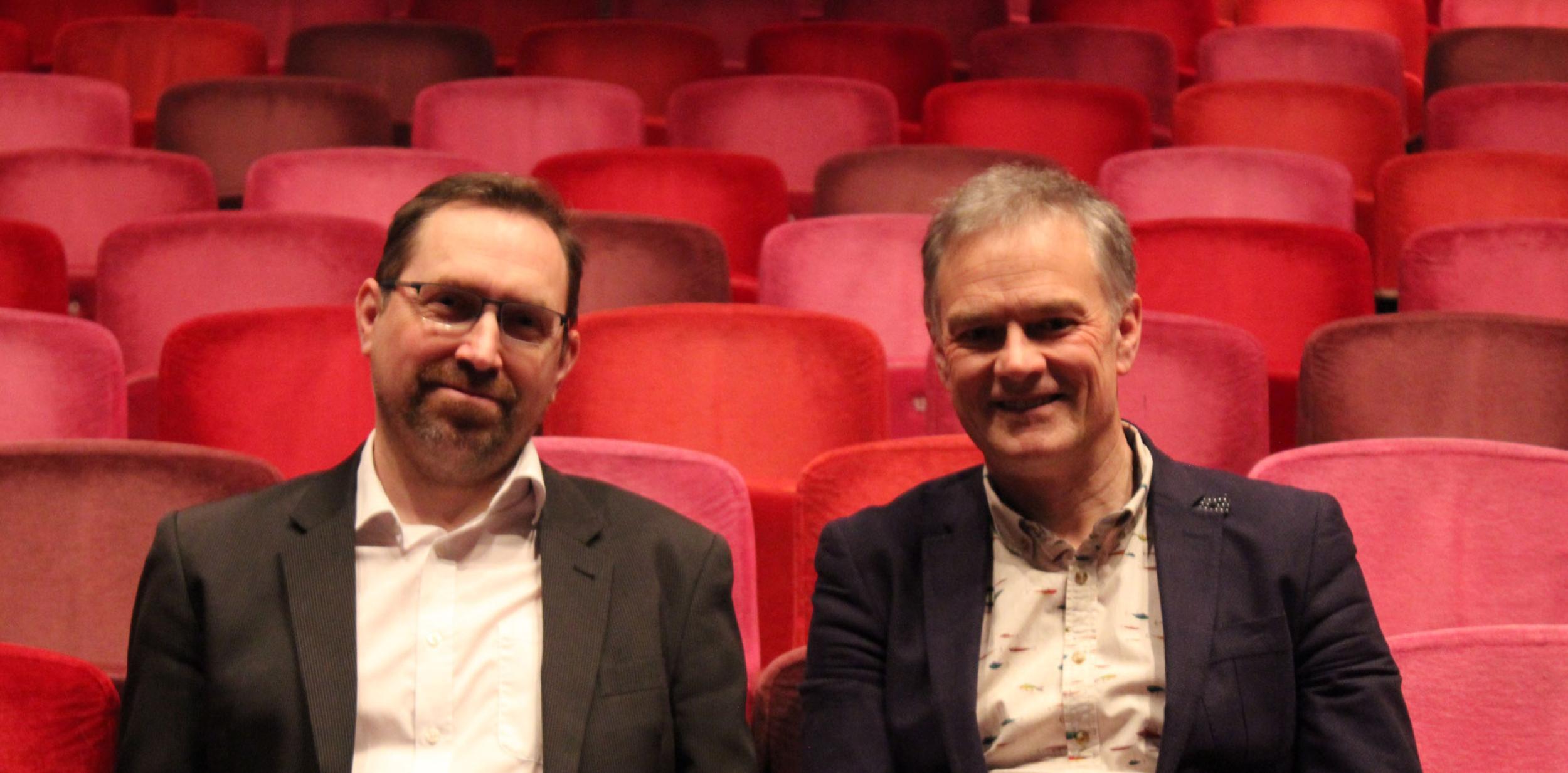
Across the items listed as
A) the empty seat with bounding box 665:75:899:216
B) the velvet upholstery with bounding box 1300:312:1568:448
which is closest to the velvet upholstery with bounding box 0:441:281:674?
the velvet upholstery with bounding box 1300:312:1568:448

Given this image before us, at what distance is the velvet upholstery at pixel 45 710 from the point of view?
1.99 ft

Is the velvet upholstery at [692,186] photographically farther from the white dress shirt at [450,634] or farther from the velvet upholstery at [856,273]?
the white dress shirt at [450,634]

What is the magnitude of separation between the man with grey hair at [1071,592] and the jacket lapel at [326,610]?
0.60ft

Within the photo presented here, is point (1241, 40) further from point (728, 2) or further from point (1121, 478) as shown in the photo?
point (1121, 478)

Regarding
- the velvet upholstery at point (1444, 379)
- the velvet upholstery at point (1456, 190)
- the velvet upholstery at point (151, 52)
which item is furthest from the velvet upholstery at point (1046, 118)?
the velvet upholstery at point (151, 52)

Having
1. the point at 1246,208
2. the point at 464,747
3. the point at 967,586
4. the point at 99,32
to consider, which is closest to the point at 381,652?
the point at 464,747

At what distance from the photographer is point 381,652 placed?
64cm

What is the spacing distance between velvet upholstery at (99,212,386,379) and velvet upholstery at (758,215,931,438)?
1.08 ft

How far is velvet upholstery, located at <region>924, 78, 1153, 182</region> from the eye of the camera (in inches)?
68.2

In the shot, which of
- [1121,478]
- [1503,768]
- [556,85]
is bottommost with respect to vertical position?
[1503,768]

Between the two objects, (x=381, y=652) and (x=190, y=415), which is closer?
(x=381, y=652)

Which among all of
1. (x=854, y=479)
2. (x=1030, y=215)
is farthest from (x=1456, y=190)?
(x=1030, y=215)

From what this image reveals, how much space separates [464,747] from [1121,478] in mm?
287

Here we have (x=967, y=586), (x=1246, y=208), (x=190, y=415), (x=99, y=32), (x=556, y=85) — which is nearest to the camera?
(x=967, y=586)
